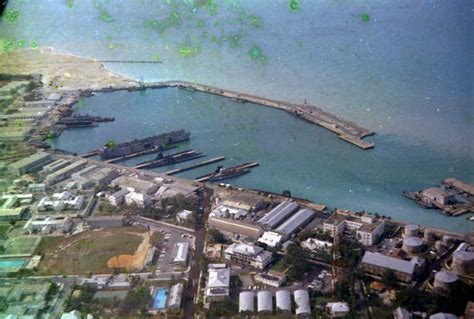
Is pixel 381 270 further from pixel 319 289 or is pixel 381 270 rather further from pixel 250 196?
pixel 250 196

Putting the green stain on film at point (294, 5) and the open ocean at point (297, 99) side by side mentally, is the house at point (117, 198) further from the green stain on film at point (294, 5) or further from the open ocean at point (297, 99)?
the green stain on film at point (294, 5)

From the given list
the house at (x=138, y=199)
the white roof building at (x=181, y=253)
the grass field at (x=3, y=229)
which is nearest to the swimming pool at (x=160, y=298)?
the white roof building at (x=181, y=253)

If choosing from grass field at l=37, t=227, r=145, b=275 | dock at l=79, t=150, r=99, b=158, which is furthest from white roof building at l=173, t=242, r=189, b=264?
dock at l=79, t=150, r=99, b=158

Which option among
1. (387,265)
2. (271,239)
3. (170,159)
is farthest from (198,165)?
(387,265)

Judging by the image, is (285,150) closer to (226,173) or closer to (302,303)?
(226,173)

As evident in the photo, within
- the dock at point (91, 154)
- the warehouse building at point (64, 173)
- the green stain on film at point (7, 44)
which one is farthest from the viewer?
the green stain on film at point (7, 44)

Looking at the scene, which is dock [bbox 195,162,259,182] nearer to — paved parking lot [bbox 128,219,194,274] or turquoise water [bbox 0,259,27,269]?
paved parking lot [bbox 128,219,194,274]
